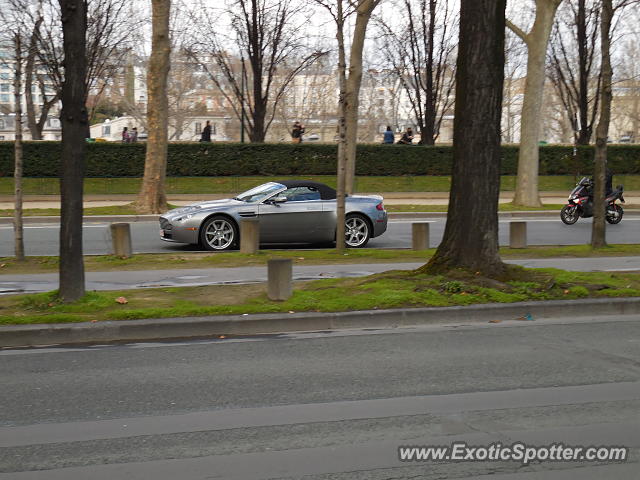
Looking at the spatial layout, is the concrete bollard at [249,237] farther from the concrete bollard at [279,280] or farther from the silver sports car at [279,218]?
the concrete bollard at [279,280]

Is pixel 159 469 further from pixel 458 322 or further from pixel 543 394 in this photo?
pixel 458 322

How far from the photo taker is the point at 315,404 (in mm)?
6391

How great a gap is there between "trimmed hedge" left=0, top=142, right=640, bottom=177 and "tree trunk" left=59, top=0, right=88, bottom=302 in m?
25.0

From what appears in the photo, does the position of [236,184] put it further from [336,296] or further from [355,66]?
[336,296]

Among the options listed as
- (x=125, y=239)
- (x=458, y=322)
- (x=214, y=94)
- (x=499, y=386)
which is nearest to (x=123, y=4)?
(x=125, y=239)

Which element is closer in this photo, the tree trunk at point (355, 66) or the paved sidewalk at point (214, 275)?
the paved sidewalk at point (214, 275)

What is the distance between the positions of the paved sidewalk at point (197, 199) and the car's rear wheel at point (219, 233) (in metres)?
13.9

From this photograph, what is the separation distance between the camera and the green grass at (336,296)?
933 centimetres

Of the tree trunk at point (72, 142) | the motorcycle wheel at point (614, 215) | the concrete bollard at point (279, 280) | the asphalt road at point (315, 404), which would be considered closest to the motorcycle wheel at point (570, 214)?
the motorcycle wheel at point (614, 215)

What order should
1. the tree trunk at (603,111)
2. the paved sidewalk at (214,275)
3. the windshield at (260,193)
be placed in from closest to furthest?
the paved sidewalk at (214,275)
the tree trunk at (603,111)
the windshield at (260,193)

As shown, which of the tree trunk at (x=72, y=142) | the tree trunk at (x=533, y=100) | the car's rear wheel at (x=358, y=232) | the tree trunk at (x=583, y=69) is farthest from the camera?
the tree trunk at (x=583, y=69)

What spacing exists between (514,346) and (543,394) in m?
1.85

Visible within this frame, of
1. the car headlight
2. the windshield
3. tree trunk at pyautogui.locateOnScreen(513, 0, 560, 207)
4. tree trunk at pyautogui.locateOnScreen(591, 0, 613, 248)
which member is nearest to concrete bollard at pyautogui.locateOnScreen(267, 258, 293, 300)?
the car headlight

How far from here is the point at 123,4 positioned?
37406mm
